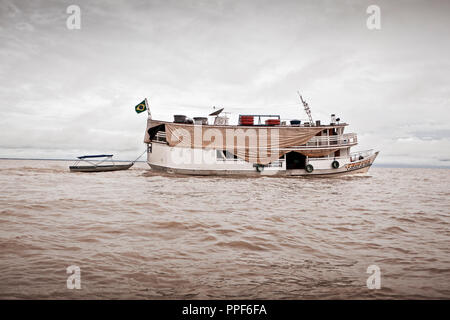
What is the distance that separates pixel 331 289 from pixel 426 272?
69.8 inches

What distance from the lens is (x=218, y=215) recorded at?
654 centimetres

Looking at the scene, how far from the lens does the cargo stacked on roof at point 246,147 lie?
824 inches

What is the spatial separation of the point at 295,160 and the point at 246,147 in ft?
21.3

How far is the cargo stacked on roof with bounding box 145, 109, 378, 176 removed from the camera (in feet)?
68.6

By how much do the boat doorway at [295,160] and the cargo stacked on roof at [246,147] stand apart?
2083 millimetres

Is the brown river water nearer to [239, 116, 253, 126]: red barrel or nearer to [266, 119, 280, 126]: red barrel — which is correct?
[239, 116, 253, 126]: red barrel

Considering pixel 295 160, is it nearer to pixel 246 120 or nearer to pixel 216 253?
pixel 246 120

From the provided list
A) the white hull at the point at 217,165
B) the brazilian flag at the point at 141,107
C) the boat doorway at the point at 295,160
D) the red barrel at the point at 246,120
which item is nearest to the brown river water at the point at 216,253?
the white hull at the point at 217,165

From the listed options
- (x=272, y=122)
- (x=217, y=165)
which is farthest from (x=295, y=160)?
(x=217, y=165)

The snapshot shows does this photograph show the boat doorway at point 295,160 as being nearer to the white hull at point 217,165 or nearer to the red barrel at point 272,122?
the white hull at point 217,165

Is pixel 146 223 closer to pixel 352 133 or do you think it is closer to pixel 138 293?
pixel 138 293

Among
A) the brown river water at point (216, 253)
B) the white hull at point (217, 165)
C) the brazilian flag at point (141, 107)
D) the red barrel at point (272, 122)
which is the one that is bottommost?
the brown river water at point (216, 253)

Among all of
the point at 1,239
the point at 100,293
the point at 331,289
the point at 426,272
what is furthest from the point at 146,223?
the point at 426,272

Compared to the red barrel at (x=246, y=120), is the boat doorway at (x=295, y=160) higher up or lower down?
lower down
